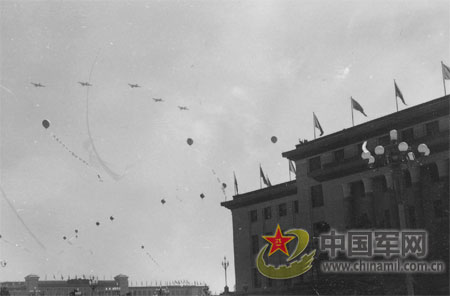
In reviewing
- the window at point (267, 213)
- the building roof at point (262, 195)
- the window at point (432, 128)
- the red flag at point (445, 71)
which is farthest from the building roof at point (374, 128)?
the window at point (267, 213)

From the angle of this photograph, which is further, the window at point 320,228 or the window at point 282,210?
the window at point 282,210

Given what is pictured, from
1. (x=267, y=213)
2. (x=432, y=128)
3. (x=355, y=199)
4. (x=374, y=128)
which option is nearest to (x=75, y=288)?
(x=267, y=213)

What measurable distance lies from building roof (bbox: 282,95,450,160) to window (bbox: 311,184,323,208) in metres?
3.22

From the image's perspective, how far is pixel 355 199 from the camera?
2042 inches

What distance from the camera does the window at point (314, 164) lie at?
183 ft

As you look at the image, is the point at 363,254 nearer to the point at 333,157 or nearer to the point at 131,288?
the point at 333,157

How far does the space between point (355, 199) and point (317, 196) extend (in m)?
4.87

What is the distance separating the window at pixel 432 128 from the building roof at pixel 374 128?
1.63 ft

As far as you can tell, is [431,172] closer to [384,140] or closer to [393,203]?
[393,203]

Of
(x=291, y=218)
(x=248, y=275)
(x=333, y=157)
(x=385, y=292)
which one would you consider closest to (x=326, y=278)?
(x=385, y=292)

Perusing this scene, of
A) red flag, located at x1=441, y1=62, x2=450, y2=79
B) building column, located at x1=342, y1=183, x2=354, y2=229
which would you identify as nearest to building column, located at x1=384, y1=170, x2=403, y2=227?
building column, located at x1=342, y1=183, x2=354, y2=229

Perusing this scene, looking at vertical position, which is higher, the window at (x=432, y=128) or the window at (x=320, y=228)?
the window at (x=432, y=128)

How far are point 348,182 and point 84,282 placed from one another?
109048mm

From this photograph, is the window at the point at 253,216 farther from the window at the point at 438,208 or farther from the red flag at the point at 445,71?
the red flag at the point at 445,71
